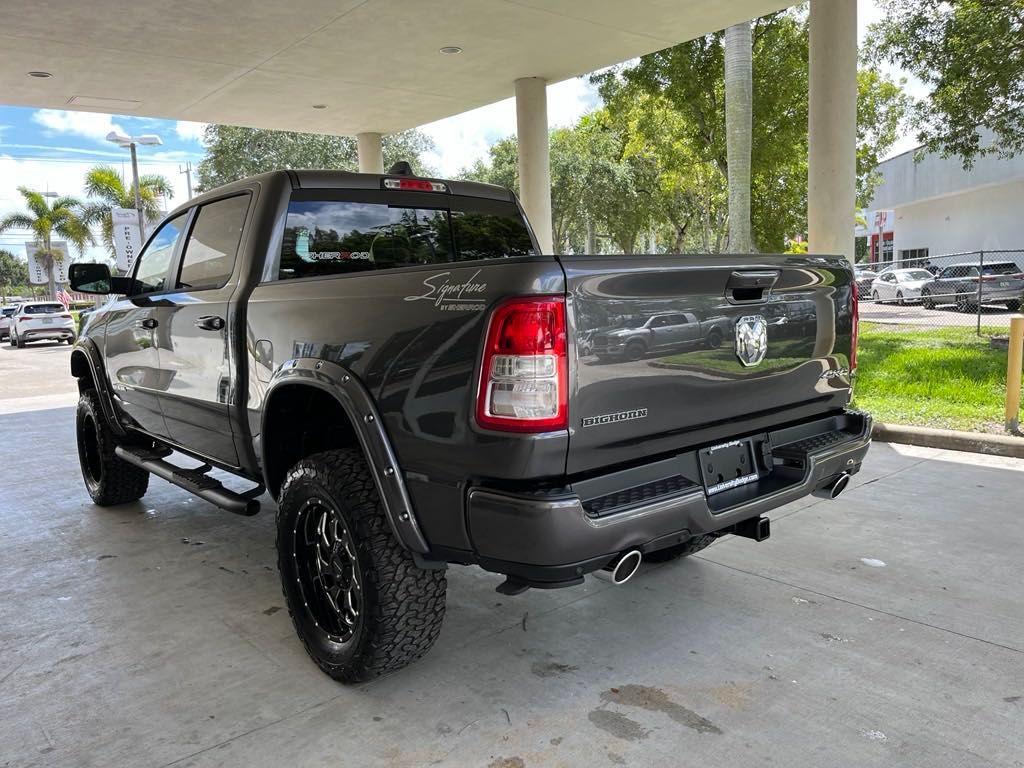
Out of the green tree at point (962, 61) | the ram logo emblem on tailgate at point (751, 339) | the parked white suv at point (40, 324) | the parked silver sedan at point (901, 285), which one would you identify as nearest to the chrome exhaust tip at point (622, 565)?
the ram logo emblem on tailgate at point (751, 339)

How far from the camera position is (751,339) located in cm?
294

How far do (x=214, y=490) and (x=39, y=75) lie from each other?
355 inches

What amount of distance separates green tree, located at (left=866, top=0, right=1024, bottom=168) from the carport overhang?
157 inches

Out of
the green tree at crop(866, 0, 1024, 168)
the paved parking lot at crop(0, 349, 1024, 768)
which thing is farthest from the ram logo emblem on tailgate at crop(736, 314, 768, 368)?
the green tree at crop(866, 0, 1024, 168)

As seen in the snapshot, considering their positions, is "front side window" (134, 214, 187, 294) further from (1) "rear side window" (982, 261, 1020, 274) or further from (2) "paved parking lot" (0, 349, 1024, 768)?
(1) "rear side window" (982, 261, 1020, 274)

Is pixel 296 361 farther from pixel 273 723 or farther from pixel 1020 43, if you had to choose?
pixel 1020 43

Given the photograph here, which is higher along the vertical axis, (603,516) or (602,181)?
(602,181)

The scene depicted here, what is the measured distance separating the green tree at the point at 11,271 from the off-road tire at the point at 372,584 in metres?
92.8

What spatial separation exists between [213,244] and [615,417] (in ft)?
8.74

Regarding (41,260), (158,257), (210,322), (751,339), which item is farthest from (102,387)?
(41,260)

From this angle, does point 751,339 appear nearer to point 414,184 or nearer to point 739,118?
point 414,184

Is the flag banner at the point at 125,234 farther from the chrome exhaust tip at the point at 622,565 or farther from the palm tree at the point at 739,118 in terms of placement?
the chrome exhaust tip at the point at 622,565

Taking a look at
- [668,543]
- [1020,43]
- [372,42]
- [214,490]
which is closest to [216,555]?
[214,490]

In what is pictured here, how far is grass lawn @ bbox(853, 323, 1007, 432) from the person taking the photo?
725cm
